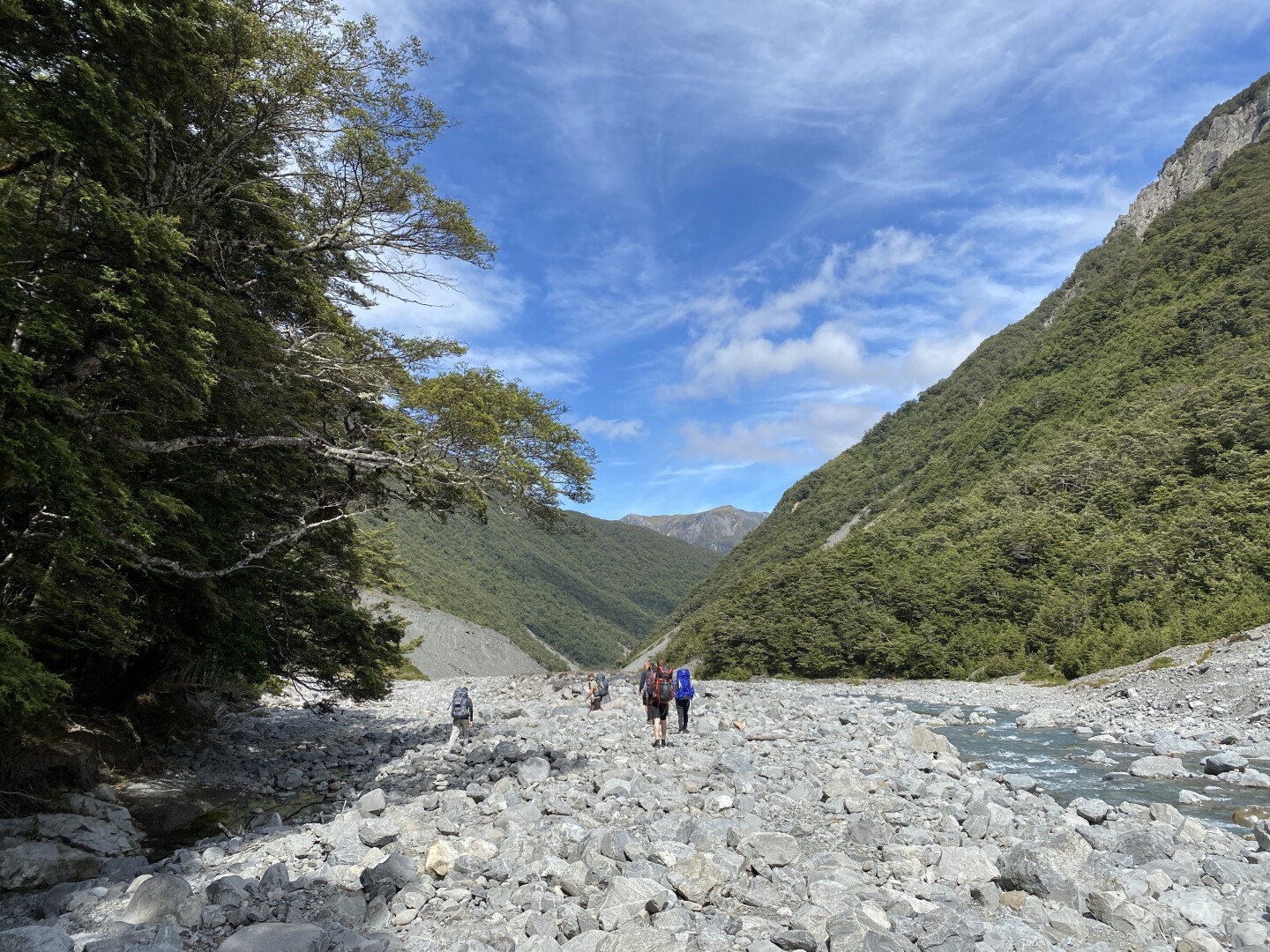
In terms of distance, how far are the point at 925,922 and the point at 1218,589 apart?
Result: 47035 millimetres

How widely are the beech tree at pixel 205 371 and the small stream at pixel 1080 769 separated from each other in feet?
37.8

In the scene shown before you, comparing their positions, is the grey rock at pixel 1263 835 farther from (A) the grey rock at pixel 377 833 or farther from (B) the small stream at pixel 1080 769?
(A) the grey rock at pixel 377 833

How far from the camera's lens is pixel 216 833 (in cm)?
915

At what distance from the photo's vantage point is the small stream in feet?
33.2

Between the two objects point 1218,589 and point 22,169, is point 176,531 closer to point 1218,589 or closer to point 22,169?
point 22,169

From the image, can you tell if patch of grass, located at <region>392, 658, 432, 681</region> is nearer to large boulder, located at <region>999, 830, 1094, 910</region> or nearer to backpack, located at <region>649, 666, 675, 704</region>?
backpack, located at <region>649, 666, 675, 704</region>

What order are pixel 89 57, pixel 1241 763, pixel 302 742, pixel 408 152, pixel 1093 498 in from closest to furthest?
pixel 89 57 → pixel 408 152 → pixel 1241 763 → pixel 302 742 → pixel 1093 498

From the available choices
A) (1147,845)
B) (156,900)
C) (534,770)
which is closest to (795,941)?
(1147,845)

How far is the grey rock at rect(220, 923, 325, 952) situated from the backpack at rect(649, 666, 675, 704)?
351 inches

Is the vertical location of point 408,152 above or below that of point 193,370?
above

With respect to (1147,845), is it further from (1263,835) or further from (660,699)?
(660,699)

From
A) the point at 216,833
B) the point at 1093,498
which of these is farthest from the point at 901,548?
the point at 216,833

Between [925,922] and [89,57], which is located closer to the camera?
[925,922]

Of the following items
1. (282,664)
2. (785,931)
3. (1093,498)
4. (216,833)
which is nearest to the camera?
(785,931)
